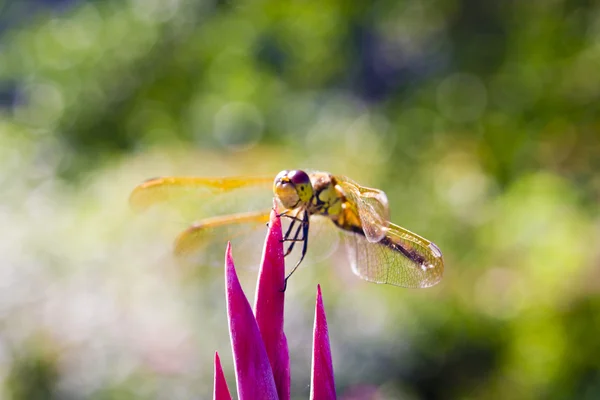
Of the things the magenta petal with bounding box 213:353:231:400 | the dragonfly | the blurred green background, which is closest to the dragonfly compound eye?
the dragonfly

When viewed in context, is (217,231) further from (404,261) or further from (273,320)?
(273,320)

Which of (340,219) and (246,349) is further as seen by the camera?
Answer: (340,219)

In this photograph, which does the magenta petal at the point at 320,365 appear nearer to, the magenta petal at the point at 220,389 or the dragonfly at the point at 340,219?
the magenta petal at the point at 220,389

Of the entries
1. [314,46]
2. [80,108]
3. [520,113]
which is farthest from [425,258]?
[80,108]

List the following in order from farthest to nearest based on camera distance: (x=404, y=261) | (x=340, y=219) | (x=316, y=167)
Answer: (x=316, y=167), (x=340, y=219), (x=404, y=261)

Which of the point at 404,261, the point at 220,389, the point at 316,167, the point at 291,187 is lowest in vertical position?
the point at 220,389

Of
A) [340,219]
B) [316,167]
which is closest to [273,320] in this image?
[340,219]

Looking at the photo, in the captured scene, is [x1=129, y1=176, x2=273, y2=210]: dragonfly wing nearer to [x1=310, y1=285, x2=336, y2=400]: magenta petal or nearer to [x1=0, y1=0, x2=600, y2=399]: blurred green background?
[x1=0, y1=0, x2=600, y2=399]: blurred green background

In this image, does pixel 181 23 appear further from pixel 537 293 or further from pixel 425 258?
pixel 425 258
